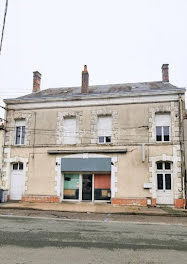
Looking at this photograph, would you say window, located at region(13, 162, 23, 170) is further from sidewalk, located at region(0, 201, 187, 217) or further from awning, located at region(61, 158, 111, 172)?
awning, located at region(61, 158, 111, 172)

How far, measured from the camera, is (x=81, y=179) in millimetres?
14977

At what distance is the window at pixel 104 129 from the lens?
15.0 meters

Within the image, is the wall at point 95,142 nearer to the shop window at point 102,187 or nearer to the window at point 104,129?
the window at point 104,129

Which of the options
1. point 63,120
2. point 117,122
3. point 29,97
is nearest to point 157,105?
point 117,122

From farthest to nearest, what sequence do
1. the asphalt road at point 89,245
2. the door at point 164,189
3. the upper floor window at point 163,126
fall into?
the upper floor window at point 163,126, the door at point 164,189, the asphalt road at point 89,245

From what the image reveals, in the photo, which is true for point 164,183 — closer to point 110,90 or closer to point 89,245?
point 110,90

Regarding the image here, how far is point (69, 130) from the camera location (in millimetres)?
15516

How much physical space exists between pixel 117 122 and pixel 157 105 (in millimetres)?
2534

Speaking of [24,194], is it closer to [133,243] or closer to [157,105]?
[157,105]

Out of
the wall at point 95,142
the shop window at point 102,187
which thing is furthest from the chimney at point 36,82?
the shop window at point 102,187

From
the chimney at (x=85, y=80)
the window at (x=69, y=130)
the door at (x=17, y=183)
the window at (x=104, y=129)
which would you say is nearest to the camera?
the window at (x=104, y=129)

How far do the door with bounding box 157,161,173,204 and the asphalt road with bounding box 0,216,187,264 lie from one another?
6292 mm

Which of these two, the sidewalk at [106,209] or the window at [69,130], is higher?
the window at [69,130]

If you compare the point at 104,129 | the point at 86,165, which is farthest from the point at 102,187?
the point at 104,129
